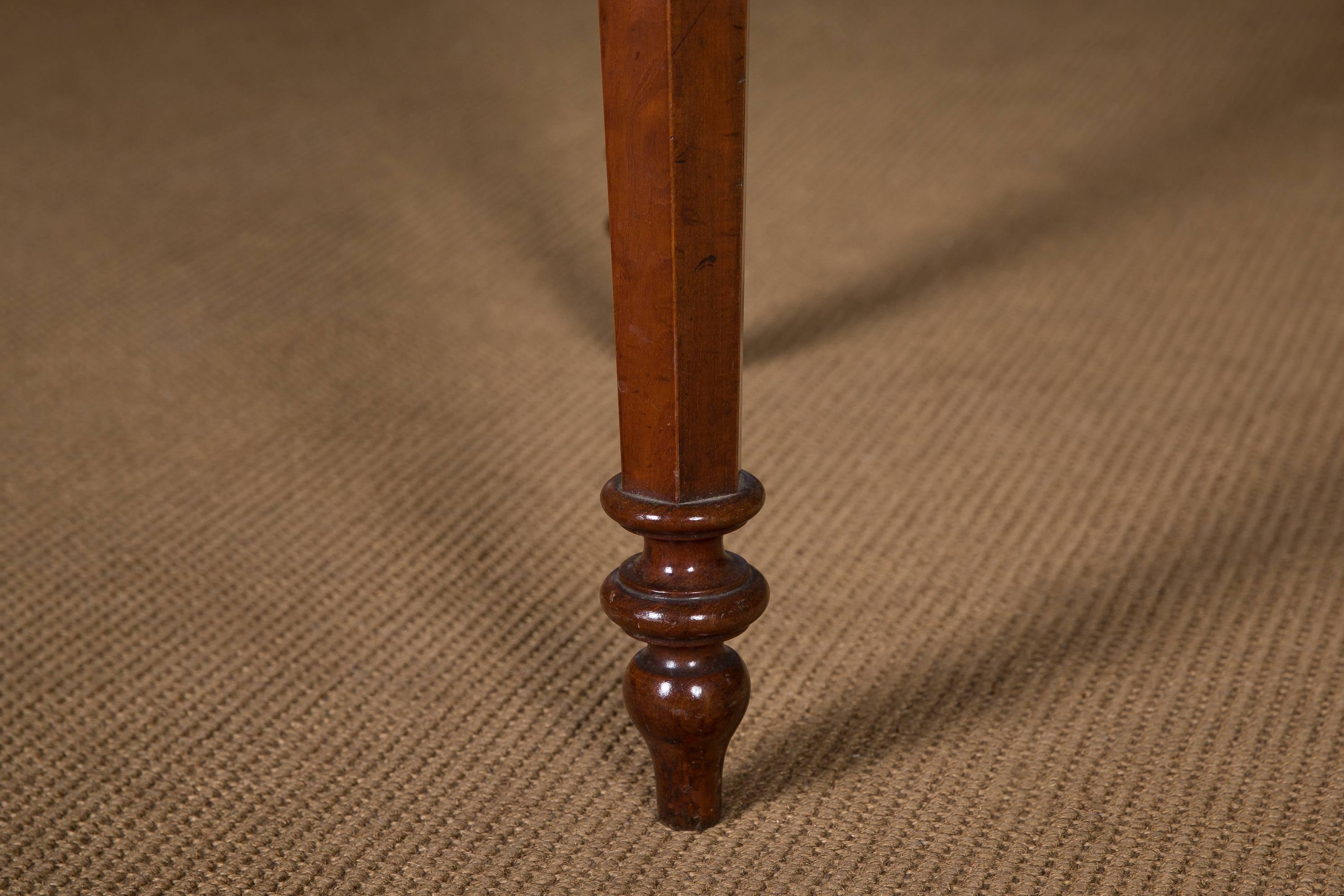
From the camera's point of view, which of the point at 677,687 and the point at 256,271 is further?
the point at 256,271

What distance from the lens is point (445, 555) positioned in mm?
820

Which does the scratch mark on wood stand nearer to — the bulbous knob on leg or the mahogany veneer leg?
the mahogany veneer leg

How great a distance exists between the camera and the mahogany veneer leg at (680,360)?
427 millimetres

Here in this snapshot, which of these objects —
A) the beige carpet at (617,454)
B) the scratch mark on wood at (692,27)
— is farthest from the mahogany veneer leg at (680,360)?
the beige carpet at (617,454)

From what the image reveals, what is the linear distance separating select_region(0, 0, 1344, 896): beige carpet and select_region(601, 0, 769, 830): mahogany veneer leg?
0.33ft

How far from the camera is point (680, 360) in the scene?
0.46 meters

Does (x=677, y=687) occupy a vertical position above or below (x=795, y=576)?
above

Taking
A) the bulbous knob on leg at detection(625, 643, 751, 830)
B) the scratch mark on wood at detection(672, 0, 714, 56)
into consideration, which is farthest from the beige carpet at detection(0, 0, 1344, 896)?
the scratch mark on wood at detection(672, 0, 714, 56)

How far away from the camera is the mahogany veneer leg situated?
427 mm

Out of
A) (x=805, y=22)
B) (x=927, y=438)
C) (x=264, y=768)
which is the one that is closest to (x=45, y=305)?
(x=264, y=768)

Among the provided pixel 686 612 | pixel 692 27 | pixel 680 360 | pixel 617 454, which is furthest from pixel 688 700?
pixel 617 454

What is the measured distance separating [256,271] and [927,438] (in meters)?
0.64

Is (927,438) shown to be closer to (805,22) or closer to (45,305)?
(45,305)

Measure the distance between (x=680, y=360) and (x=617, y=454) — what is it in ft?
1.56
